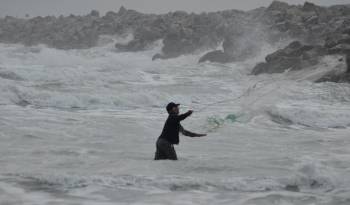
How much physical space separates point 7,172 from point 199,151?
403 cm

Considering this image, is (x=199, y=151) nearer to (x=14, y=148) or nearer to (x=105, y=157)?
(x=105, y=157)

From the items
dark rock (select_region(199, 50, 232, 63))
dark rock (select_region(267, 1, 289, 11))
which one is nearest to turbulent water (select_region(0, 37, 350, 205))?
dark rock (select_region(199, 50, 232, 63))

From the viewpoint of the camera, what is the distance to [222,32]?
1795 inches

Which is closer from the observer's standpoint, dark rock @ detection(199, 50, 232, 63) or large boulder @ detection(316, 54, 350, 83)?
large boulder @ detection(316, 54, 350, 83)

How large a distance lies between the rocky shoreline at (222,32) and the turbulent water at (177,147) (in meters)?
2.30

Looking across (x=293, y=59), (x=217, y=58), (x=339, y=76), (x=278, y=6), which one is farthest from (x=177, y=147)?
(x=278, y=6)

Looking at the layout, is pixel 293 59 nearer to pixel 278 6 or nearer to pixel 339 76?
pixel 339 76

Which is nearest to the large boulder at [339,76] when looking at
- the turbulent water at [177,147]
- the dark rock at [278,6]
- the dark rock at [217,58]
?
the turbulent water at [177,147]

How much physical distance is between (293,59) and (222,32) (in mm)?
18108

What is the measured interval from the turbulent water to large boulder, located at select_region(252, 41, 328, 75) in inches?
32.8

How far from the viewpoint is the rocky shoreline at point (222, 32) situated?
2875 cm

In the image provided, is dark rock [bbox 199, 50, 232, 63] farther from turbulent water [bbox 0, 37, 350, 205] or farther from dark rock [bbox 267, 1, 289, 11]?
turbulent water [bbox 0, 37, 350, 205]

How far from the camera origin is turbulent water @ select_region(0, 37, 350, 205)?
7273mm

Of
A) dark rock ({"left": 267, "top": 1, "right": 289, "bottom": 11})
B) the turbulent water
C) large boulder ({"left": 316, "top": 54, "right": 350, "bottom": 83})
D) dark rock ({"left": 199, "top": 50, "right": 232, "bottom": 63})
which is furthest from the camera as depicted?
dark rock ({"left": 267, "top": 1, "right": 289, "bottom": 11})
